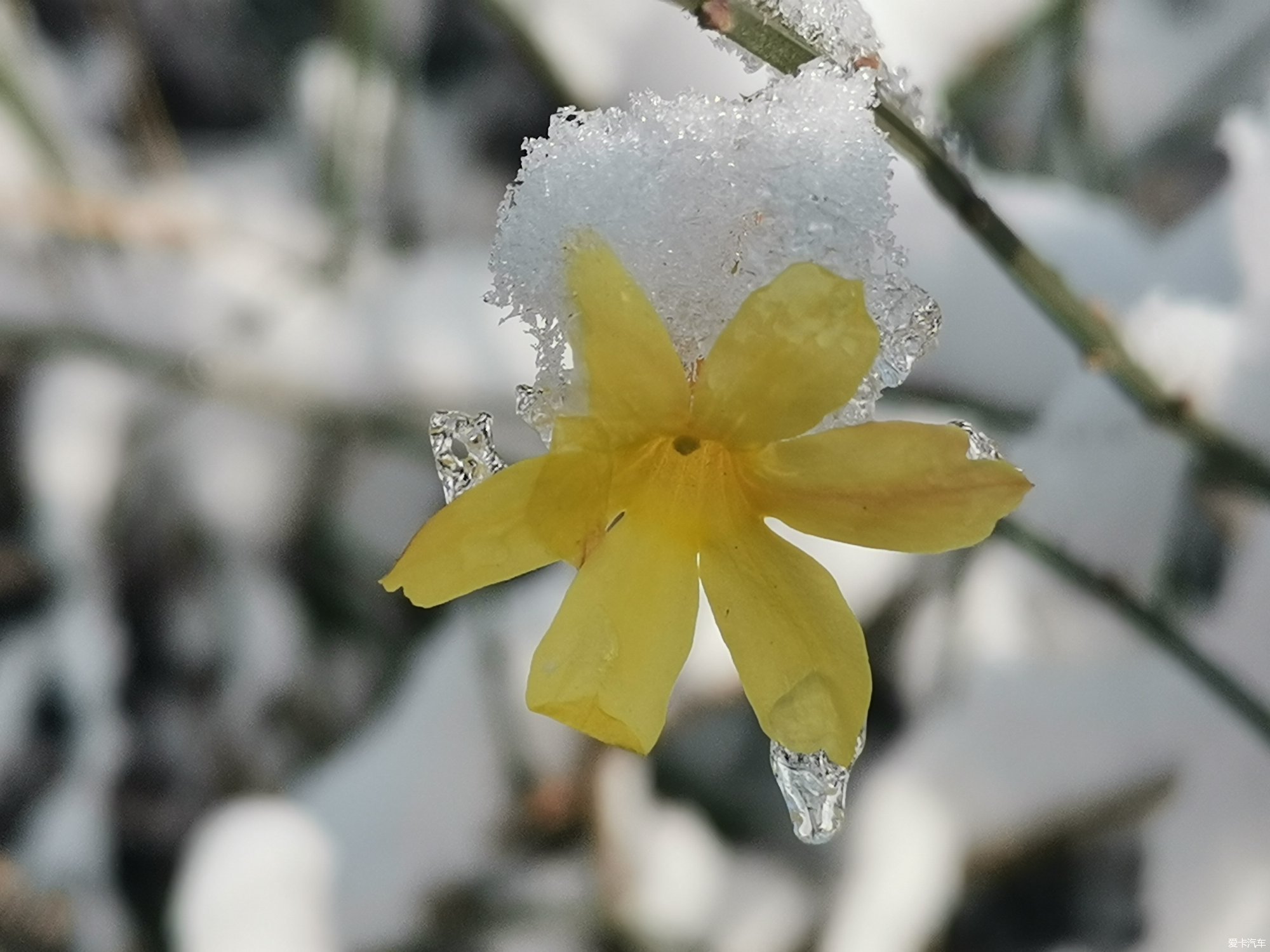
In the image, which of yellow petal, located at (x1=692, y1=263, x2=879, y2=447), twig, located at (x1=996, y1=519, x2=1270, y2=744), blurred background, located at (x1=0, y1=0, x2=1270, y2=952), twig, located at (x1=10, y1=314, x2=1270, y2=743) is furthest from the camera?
twig, located at (x1=10, y1=314, x2=1270, y2=743)

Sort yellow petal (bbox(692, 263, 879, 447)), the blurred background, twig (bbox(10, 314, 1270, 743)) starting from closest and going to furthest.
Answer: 1. yellow petal (bbox(692, 263, 879, 447))
2. the blurred background
3. twig (bbox(10, 314, 1270, 743))

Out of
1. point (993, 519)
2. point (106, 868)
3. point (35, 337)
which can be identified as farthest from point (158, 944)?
point (993, 519)

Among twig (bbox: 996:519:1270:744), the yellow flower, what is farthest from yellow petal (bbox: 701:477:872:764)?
twig (bbox: 996:519:1270:744)

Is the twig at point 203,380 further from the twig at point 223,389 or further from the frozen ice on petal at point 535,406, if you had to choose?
the frozen ice on petal at point 535,406

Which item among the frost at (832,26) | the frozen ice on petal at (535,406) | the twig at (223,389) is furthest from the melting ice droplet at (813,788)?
the twig at (223,389)

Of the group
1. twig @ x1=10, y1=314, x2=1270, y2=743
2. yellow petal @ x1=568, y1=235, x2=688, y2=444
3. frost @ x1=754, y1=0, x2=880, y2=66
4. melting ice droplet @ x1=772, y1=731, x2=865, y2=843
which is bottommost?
melting ice droplet @ x1=772, y1=731, x2=865, y2=843

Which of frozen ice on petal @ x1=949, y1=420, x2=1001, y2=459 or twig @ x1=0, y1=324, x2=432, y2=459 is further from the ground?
twig @ x1=0, y1=324, x2=432, y2=459

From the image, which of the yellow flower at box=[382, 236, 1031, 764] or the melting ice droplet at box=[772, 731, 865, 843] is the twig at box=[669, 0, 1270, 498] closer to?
the yellow flower at box=[382, 236, 1031, 764]

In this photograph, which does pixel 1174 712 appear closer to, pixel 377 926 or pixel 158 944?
pixel 377 926
